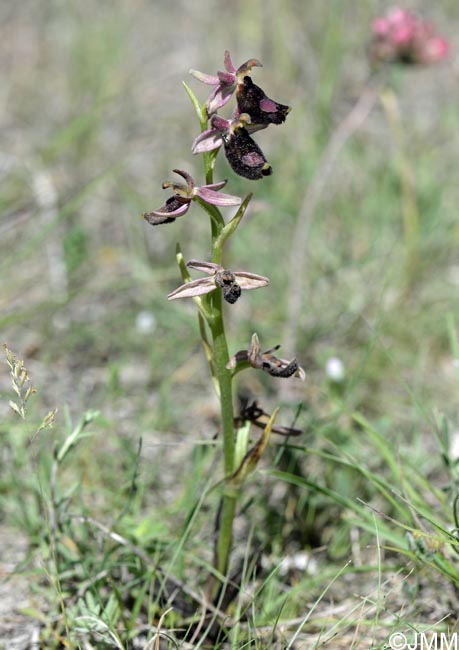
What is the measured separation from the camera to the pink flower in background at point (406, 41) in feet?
10.5

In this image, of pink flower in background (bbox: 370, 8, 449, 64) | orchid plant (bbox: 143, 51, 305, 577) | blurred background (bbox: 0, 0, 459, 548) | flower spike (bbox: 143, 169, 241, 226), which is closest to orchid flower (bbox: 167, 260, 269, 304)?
orchid plant (bbox: 143, 51, 305, 577)

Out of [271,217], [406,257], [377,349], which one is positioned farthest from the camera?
[271,217]

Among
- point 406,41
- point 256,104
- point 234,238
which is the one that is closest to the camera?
point 256,104

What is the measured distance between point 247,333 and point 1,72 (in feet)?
10.2

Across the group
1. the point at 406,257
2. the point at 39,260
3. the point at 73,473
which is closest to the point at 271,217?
the point at 406,257

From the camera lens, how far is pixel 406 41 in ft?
10.5

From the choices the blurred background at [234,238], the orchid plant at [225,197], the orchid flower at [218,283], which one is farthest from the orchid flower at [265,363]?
the blurred background at [234,238]

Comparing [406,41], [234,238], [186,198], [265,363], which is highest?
[406,41]

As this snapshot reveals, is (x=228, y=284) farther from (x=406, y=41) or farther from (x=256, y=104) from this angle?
(x=406, y=41)

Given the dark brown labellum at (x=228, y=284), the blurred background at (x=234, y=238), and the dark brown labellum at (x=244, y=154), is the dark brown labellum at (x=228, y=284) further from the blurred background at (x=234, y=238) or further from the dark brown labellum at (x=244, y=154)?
the blurred background at (x=234, y=238)

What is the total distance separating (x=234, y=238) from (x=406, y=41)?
3.81 feet

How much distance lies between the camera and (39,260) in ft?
10.6

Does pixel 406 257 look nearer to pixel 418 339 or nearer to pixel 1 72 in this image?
pixel 418 339

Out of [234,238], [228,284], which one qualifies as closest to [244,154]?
[228,284]
